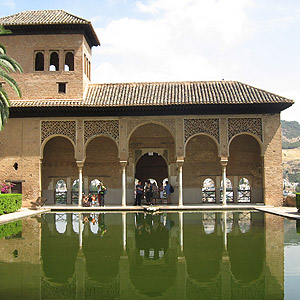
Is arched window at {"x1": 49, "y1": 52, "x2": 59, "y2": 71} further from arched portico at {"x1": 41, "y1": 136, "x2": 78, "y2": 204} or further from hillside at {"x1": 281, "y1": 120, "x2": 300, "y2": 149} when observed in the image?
hillside at {"x1": 281, "y1": 120, "x2": 300, "y2": 149}

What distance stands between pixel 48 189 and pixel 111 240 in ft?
37.3

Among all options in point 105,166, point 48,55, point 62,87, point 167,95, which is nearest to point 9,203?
point 105,166

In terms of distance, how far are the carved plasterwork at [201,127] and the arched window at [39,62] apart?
7524 mm


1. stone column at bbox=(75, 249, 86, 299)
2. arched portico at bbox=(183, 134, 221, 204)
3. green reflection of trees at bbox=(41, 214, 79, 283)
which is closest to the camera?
stone column at bbox=(75, 249, 86, 299)

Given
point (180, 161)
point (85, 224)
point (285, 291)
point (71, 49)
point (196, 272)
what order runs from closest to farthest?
point (285, 291) < point (196, 272) < point (85, 224) < point (180, 161) < point (71, 49)

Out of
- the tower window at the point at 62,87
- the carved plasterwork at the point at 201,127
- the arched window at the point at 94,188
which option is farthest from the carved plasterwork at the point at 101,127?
the carved plasterwork at the point at 201,127

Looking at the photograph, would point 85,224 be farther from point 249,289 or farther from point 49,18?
point 49,18

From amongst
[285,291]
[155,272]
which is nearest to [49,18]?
[155,272]

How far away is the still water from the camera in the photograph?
502 centimetres

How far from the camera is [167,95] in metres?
18.1

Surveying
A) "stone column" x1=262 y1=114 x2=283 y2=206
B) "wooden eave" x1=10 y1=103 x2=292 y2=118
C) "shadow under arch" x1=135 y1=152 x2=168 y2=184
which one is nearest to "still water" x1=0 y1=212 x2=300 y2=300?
"stone column" x1=262 y1=114 x2=283 y2=206

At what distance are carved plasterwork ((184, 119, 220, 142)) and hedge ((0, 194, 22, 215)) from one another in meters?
7.32

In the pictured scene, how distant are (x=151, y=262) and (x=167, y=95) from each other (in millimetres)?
12337

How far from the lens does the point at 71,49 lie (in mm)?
18312
